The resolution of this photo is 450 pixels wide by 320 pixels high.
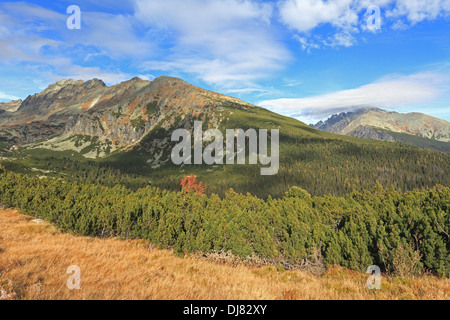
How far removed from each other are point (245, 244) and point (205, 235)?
4.66 m

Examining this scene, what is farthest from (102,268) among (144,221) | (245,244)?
(144,221)

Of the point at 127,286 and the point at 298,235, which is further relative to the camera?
the point at 298,235

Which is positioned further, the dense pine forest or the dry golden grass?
the dense pine forest

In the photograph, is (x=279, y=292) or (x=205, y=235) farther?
(x=205, y=235)

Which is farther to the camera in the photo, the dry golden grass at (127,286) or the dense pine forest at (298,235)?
the dense pine forest at (298,235)

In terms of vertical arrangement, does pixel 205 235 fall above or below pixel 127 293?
below

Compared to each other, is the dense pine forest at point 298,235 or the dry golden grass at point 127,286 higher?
the dry golden grass at point 127,286

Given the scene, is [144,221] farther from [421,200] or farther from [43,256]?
[421,200]

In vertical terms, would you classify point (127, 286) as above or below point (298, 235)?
above

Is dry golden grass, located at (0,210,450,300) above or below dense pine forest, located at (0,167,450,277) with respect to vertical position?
above
